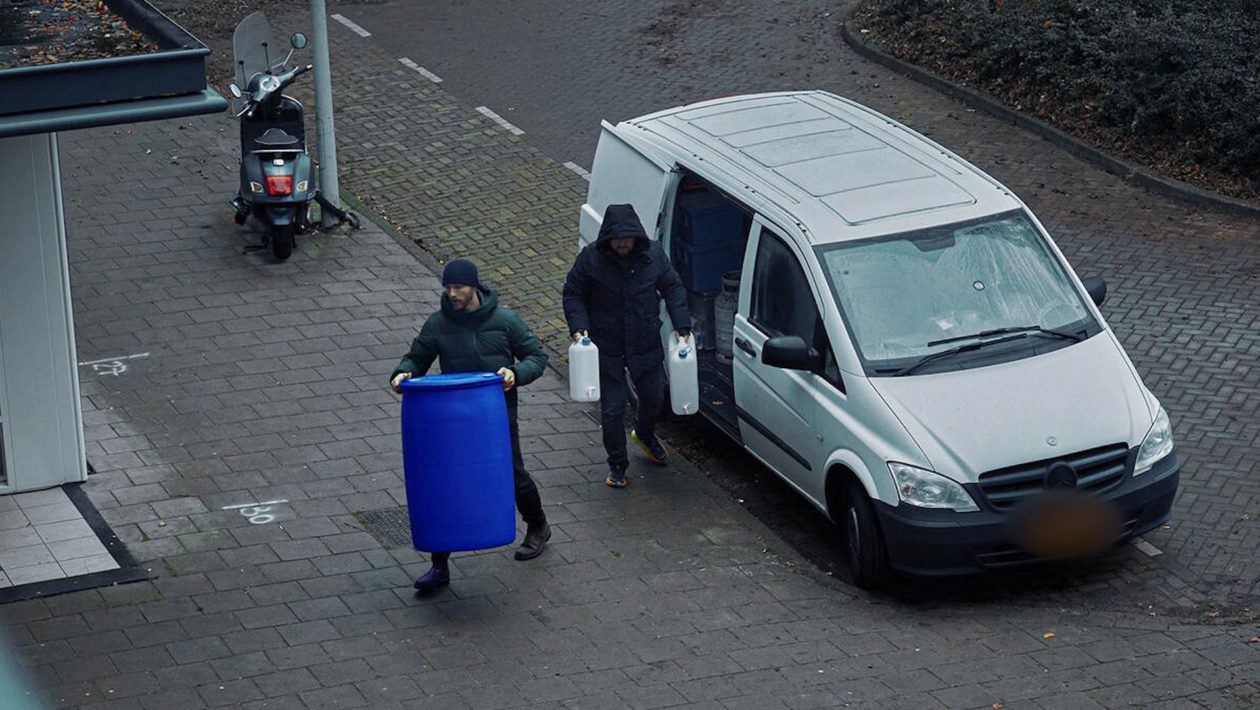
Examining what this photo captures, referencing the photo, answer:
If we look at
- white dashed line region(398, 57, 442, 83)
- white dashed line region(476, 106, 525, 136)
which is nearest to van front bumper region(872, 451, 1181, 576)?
white dashed line region(476, 106, 525, 136)

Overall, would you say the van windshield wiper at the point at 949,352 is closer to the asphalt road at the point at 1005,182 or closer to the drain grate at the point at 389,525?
the asphalt road at the point at 1005,182

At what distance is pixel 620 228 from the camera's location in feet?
31.8

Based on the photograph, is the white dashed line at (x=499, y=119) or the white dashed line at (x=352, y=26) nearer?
the white dashed line at (x=499, y=119)

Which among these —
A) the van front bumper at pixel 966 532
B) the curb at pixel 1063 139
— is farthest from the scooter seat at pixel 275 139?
the curb at pixel 1063 139

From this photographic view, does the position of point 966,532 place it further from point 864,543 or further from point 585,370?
point 585,370

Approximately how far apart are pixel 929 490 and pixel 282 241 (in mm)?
6708

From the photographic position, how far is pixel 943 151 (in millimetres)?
10672

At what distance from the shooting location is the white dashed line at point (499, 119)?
1661 centimetres

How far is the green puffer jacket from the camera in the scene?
28.6 feet

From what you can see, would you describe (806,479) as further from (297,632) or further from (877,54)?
(877,54)

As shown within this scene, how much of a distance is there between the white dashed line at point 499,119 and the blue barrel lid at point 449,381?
27.5 ft

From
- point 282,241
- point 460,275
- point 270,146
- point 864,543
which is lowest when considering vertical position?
point 282,241

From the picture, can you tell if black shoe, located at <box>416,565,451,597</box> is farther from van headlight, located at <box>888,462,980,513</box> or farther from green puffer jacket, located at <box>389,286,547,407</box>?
van headlight, located at <box>888,462,980,513</box>

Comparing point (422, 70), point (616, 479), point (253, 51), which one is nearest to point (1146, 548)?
point (616, 479)
